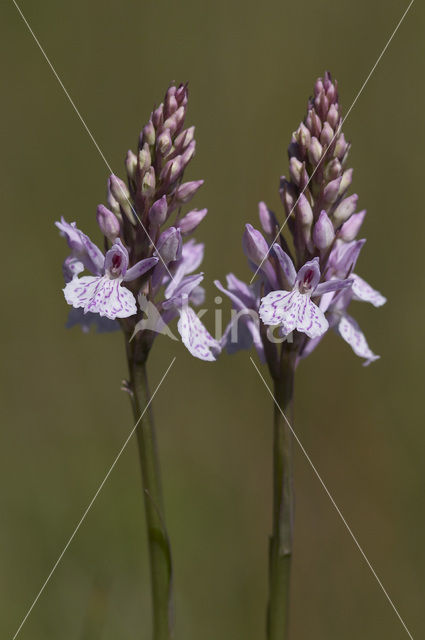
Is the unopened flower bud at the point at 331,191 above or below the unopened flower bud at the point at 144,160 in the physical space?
below

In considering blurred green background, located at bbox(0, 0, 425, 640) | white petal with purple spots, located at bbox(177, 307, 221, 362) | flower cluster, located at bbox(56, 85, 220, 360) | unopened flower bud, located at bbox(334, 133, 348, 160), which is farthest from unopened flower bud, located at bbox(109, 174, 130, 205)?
blurred green background, located at bbox(0, 0, 425, 640)

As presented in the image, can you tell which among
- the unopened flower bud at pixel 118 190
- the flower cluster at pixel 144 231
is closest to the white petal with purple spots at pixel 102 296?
the flower cluster at pixel 144 231

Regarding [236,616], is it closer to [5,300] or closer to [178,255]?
[178,255]

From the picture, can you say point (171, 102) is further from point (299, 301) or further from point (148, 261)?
point (299, 301)

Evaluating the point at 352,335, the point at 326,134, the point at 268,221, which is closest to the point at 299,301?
the point at 268,221

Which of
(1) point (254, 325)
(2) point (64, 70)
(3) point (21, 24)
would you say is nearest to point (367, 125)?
(2) point (64, 70)

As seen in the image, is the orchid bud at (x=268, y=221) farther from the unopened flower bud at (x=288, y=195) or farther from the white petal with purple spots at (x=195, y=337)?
the white petal with purple spots at (x=195, y=337)
